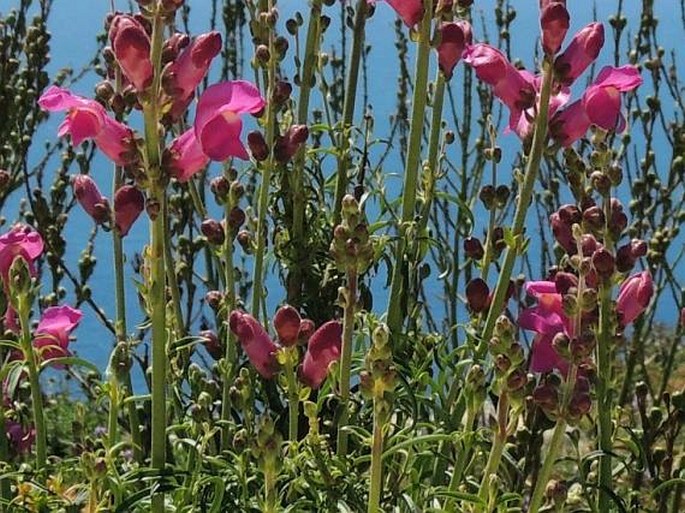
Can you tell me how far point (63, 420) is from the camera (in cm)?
496

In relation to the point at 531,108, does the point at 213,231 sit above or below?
below

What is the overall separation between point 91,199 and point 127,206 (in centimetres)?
12

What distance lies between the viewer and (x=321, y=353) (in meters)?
1.46

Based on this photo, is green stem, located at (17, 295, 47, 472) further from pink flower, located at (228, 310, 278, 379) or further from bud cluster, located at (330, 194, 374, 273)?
bud cluster, located at (330, 194, 374, 273)

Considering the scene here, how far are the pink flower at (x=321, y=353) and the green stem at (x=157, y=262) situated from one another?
165 mm

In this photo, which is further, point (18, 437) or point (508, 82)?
point (18, 437)

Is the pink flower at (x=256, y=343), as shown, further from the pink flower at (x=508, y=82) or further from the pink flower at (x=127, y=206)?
the pink flower at (x=508, y=82)

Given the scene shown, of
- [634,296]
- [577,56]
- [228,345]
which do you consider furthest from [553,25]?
[228,345]

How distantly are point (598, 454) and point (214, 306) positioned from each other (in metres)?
0.64

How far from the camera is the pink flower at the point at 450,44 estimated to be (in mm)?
1624

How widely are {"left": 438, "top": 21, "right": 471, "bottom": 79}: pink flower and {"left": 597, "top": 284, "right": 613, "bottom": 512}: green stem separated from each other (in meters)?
0.40

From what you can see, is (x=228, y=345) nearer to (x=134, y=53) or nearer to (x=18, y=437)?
(x=18, y=437)

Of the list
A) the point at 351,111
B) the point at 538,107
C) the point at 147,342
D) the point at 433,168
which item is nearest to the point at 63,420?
the point at 147,342

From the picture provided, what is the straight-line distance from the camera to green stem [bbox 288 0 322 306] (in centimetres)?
198
